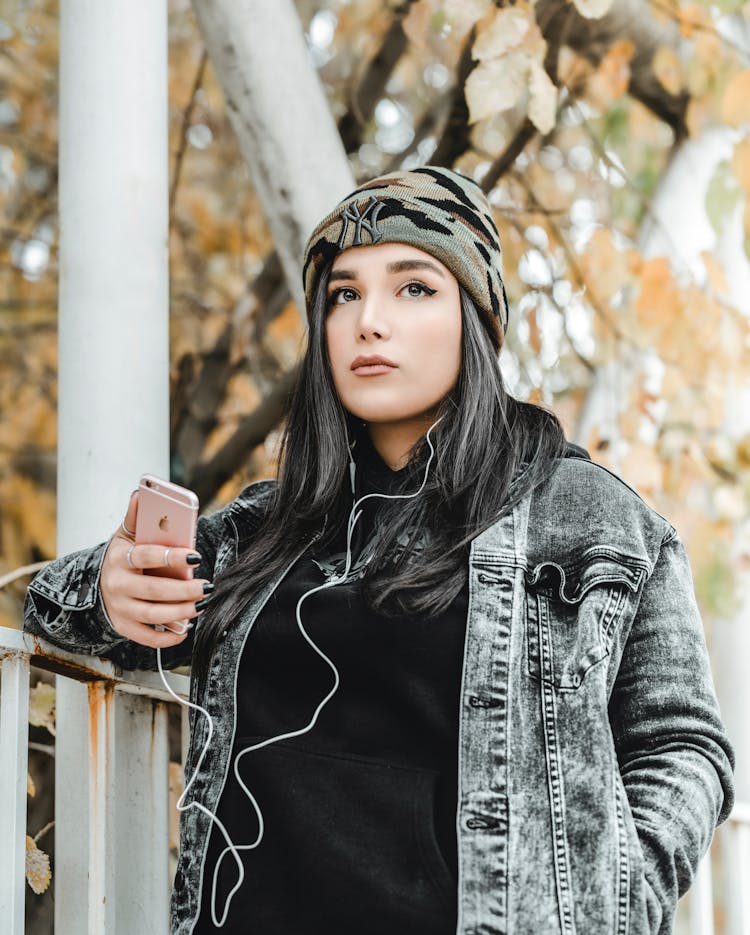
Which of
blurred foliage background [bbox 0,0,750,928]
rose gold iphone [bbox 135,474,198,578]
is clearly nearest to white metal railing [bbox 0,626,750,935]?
rose gold iphone [bbox 135,474,198,578]

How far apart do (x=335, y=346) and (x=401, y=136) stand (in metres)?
2.70

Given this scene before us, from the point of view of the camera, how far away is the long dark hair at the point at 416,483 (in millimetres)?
1563

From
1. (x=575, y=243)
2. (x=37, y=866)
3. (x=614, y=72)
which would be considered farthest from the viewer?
(x=575, y=243)

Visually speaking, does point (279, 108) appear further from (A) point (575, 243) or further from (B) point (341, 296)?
(A) point (575, 243)

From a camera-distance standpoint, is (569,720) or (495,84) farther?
(495,84)

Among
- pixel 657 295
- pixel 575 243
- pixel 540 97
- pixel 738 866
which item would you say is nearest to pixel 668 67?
pixel 575 243

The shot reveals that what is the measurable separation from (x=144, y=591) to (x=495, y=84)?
132cm

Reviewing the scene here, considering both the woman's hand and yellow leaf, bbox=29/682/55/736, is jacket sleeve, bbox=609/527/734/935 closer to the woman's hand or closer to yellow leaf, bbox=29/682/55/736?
the woman's hand

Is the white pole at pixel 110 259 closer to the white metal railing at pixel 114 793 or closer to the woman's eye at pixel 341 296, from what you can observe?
the white metal railing at pixel 114 793

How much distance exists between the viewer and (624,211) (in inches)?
142

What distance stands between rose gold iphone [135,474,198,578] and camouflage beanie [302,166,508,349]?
51 centimetres

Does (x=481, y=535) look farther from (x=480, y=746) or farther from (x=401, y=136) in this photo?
(x=401, y=136)

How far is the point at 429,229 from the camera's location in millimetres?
1765

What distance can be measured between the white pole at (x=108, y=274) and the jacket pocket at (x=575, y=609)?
737 millimetres
